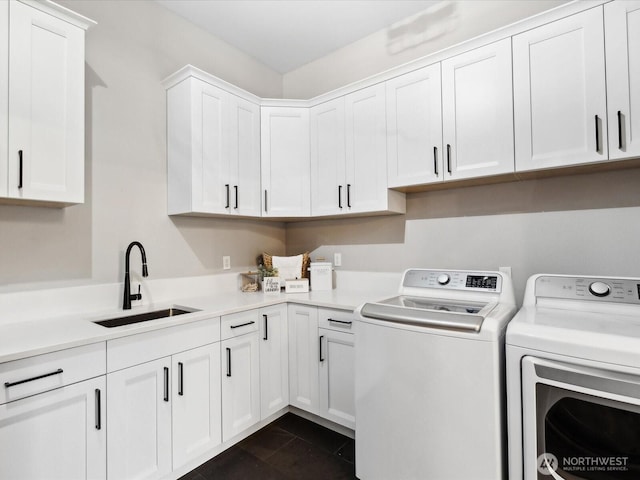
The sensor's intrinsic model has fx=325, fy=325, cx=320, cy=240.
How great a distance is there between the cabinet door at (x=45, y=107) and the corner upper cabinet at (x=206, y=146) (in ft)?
2.09

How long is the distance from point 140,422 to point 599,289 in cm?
227

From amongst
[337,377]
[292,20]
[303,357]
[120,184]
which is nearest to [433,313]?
[337,377]

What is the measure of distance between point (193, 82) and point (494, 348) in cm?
234

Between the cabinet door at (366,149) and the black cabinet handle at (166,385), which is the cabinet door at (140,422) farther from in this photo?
the cabinet door at (366,149)

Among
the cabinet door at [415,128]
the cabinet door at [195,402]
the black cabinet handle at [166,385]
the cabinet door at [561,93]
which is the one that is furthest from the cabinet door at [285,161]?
the cabinet door at [561,93]

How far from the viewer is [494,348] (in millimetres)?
1309

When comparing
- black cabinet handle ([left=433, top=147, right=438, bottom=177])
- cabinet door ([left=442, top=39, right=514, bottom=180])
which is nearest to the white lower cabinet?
black cabinet handle ([left=433, top=147, right=438, bottom=177])

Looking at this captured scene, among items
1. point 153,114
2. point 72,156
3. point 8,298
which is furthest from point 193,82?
point 8,298

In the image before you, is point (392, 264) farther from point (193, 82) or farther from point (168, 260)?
point (193, 82)

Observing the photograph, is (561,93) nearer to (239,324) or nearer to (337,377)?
(337,377)

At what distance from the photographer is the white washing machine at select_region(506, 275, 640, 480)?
1.10 m

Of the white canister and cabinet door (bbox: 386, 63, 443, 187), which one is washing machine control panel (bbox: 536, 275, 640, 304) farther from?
the white canister

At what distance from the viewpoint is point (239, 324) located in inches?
80.7

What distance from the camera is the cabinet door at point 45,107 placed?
148 cm
